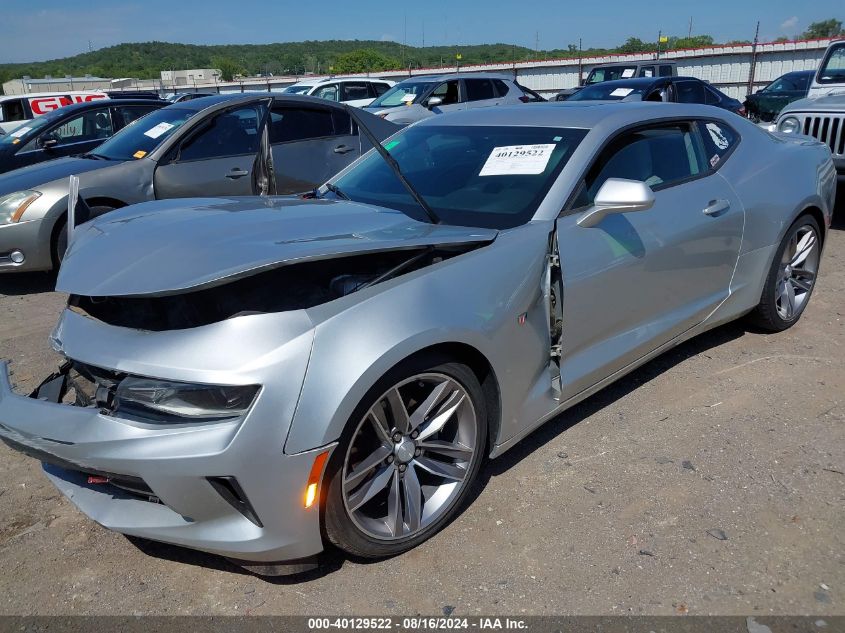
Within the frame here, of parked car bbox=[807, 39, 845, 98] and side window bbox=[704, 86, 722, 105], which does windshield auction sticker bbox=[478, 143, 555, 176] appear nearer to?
parked car bbox=[807, 39, 845, 98]

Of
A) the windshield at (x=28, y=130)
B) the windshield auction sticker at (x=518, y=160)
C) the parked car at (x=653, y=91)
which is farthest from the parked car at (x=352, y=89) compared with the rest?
the windshield auction sticker at (x=518, y=160)

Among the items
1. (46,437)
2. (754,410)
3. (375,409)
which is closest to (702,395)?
(754,410)

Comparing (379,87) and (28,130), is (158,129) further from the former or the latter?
(379,87)

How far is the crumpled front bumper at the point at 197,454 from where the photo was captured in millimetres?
2127

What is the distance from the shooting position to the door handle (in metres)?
3.76

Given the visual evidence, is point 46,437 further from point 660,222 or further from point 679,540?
point 660,222

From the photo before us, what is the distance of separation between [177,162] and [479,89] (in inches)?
333

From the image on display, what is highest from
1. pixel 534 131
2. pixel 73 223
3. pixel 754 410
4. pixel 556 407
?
pixel 534 131

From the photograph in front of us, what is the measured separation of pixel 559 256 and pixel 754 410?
1579mm

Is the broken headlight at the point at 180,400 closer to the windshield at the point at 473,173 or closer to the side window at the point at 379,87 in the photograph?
the windshield at the point at 473,173

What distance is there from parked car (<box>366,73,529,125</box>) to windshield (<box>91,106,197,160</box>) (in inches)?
236

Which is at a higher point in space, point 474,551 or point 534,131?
point 534,131

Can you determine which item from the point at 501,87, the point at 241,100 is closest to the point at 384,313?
the point at 241,100

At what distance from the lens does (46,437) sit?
2330 mm
